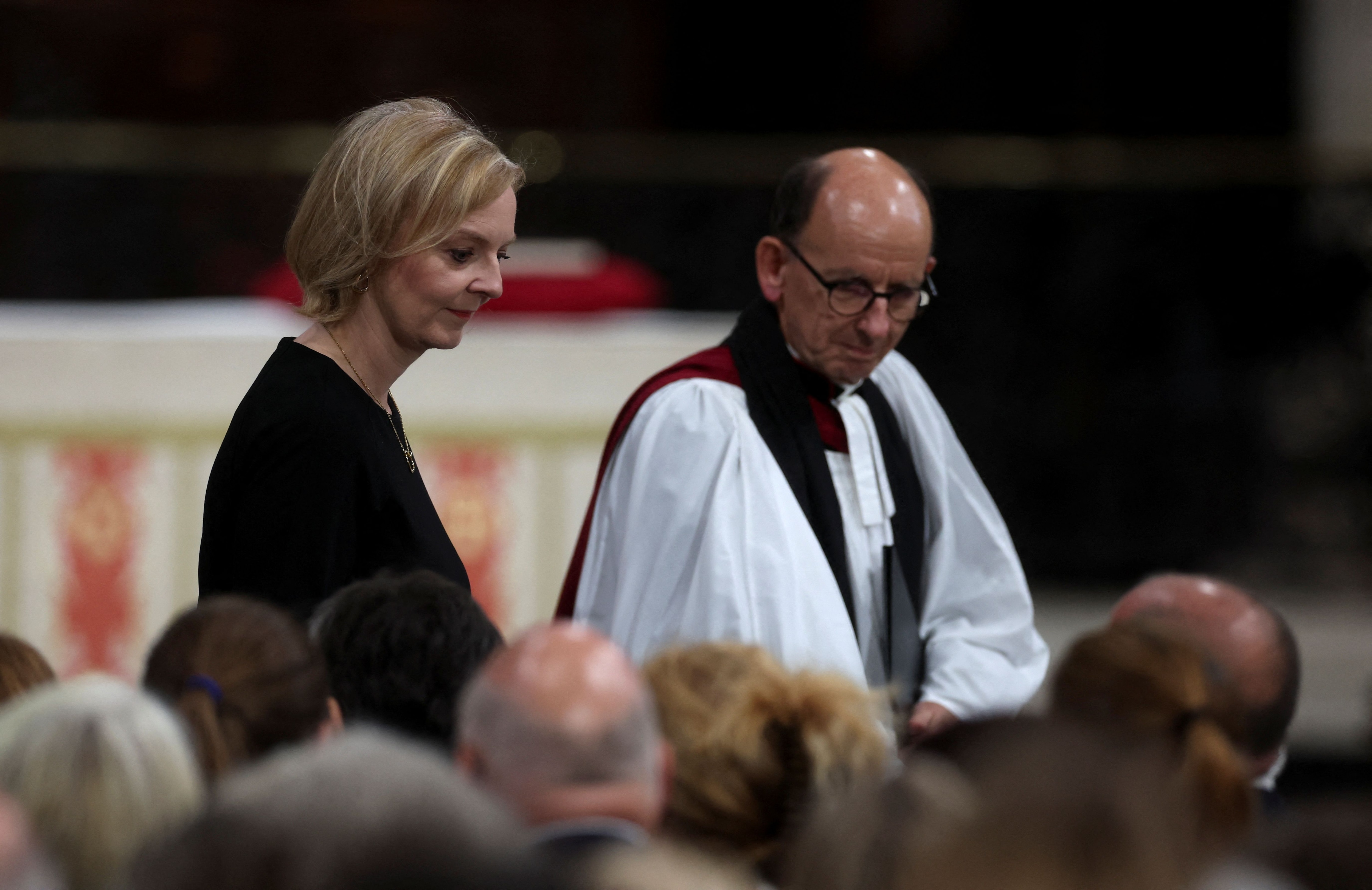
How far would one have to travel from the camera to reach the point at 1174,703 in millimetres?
1866

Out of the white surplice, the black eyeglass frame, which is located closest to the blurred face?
the white surplice

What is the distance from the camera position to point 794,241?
3.04 meters

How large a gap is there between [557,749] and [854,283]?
5.06 feet

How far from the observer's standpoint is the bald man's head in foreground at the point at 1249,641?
215 cm

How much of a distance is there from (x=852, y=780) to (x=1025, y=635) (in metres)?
1.35

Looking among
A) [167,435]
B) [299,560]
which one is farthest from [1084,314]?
[299,560]

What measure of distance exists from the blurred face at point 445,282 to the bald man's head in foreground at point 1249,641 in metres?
1.08

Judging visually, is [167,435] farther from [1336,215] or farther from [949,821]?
[1336,215]

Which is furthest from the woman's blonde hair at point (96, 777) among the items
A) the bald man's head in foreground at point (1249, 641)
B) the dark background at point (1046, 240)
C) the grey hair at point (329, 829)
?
the dark background at point (1046, 240)

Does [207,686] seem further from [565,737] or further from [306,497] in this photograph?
[306,497]

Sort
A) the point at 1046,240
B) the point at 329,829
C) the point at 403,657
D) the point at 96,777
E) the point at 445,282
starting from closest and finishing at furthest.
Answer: the point at 329,829
the point at 96,777
the point at 403,657
the point at 445,282
the point at 1046,240

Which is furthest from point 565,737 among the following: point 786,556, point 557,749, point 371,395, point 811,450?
point 811,450

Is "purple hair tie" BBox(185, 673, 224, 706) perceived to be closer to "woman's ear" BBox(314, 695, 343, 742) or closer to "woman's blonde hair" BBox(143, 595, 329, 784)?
"woman's blonde hair" BBox(143, 595, 329, 784)

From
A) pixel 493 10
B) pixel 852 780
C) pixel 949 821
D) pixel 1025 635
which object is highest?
pixel 493 10
